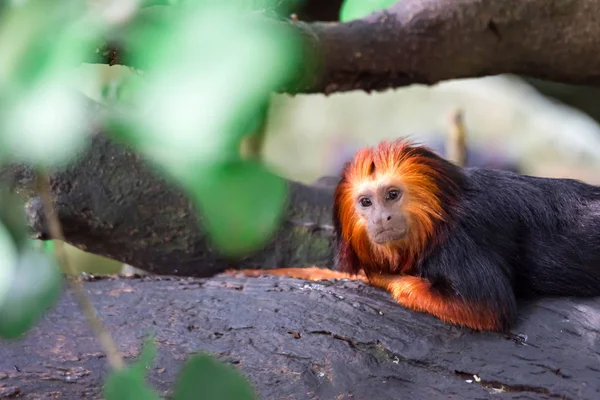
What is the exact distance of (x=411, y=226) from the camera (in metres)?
2.65

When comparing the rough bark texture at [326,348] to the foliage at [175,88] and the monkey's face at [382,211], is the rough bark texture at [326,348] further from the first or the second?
the foliage at [175,88]

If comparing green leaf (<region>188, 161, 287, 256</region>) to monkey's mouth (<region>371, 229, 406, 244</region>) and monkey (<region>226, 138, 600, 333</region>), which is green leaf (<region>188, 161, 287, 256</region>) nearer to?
monkey (<region>226, 138, 600, 333</region>)

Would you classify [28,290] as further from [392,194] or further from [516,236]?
[516,236]

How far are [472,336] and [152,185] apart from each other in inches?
68.9

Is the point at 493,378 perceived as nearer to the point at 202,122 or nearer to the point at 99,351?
the point at 99,351

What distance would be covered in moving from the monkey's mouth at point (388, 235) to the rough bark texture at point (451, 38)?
103 centimetres

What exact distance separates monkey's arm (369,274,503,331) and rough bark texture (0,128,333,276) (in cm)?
82

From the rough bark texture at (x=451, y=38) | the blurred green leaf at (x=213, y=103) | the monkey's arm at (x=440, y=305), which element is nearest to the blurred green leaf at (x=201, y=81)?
the blurred green leaf at (x=213, y=103)

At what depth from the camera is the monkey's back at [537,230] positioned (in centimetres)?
255

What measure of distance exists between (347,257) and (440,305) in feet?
1.96

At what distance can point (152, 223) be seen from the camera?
3.54m

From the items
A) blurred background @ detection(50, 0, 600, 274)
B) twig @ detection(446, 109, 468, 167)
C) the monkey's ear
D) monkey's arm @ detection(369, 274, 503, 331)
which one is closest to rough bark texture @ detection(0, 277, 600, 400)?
monkey's arm @ detection(369, 274, 503, 331)

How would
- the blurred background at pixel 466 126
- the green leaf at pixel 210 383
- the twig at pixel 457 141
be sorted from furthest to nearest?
1. the blurred background at pixel 466 126
2. the twig at pixel 457 141
3. the green leaf at pixel 210 383

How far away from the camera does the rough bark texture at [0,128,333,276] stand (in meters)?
3.27
